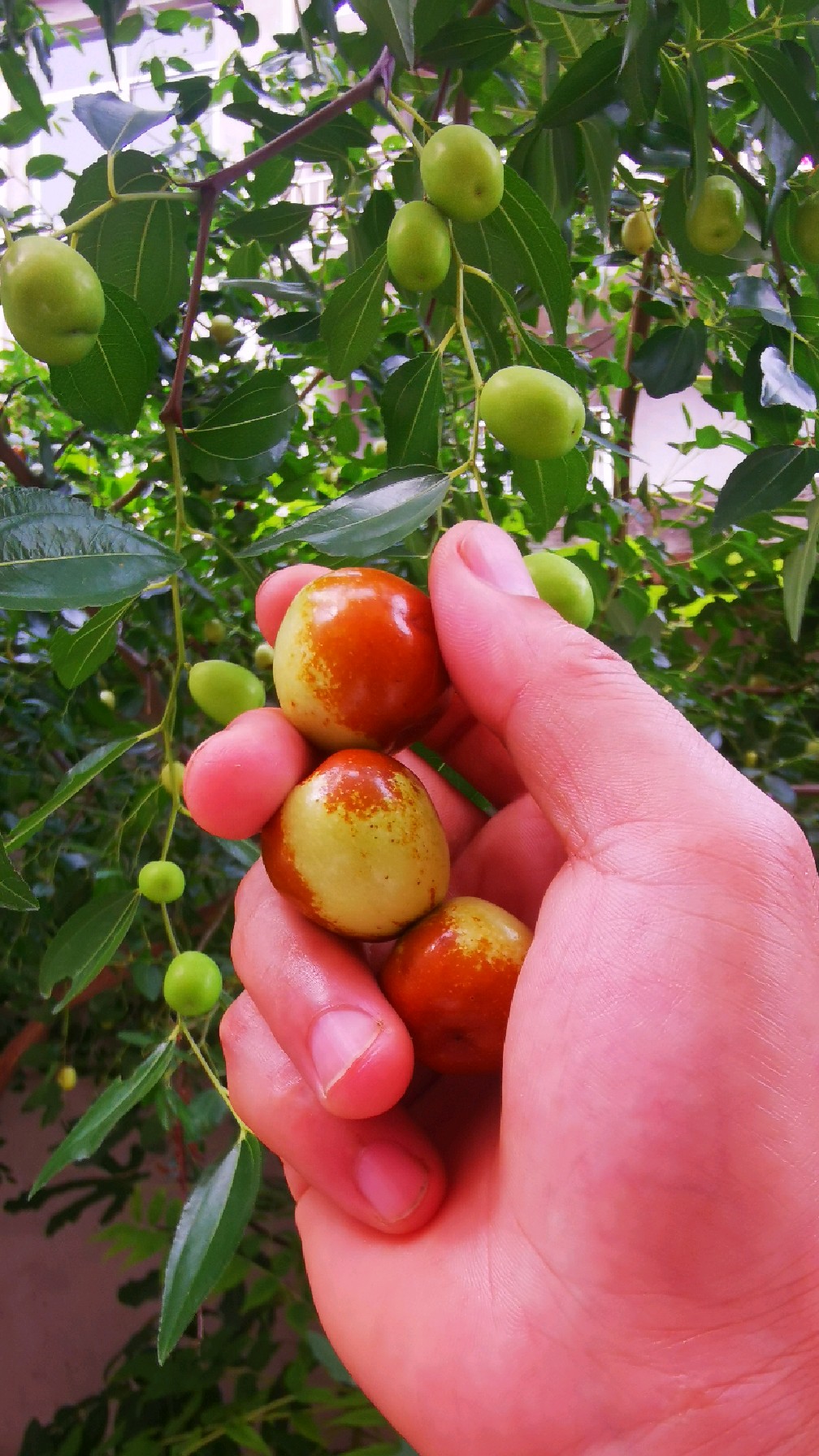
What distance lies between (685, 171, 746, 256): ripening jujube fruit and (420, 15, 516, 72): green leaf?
18 centimetres

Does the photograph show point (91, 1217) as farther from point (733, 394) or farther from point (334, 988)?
point (733, 394)

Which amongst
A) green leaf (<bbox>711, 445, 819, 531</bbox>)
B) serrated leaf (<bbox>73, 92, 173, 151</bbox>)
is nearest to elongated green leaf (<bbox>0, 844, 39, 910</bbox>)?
serrated leaf (<bbox>73, 92, 173, 151</bbox>)

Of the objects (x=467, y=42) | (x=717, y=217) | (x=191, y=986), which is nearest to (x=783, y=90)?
(x=717, y=217)

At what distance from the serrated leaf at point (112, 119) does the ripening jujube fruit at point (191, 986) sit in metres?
0.59

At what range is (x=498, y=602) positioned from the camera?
61cm

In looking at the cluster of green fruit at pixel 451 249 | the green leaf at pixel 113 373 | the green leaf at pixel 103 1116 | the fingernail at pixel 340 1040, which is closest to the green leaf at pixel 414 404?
the cluster of green fruit at pixel 451 249

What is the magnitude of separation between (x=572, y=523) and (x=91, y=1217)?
174cm

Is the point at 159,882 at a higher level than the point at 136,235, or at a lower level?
lower

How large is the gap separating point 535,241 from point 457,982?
52 centimetres

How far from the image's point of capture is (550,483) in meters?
0.73

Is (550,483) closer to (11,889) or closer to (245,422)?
(245,422)

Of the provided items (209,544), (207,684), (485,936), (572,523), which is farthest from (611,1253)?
(209,544)

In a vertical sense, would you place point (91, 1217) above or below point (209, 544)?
below

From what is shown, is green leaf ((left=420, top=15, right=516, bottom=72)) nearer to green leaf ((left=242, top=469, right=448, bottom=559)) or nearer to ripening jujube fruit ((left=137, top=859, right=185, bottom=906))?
green leaf ((left=242, top=469, right=448, bottom=559))
